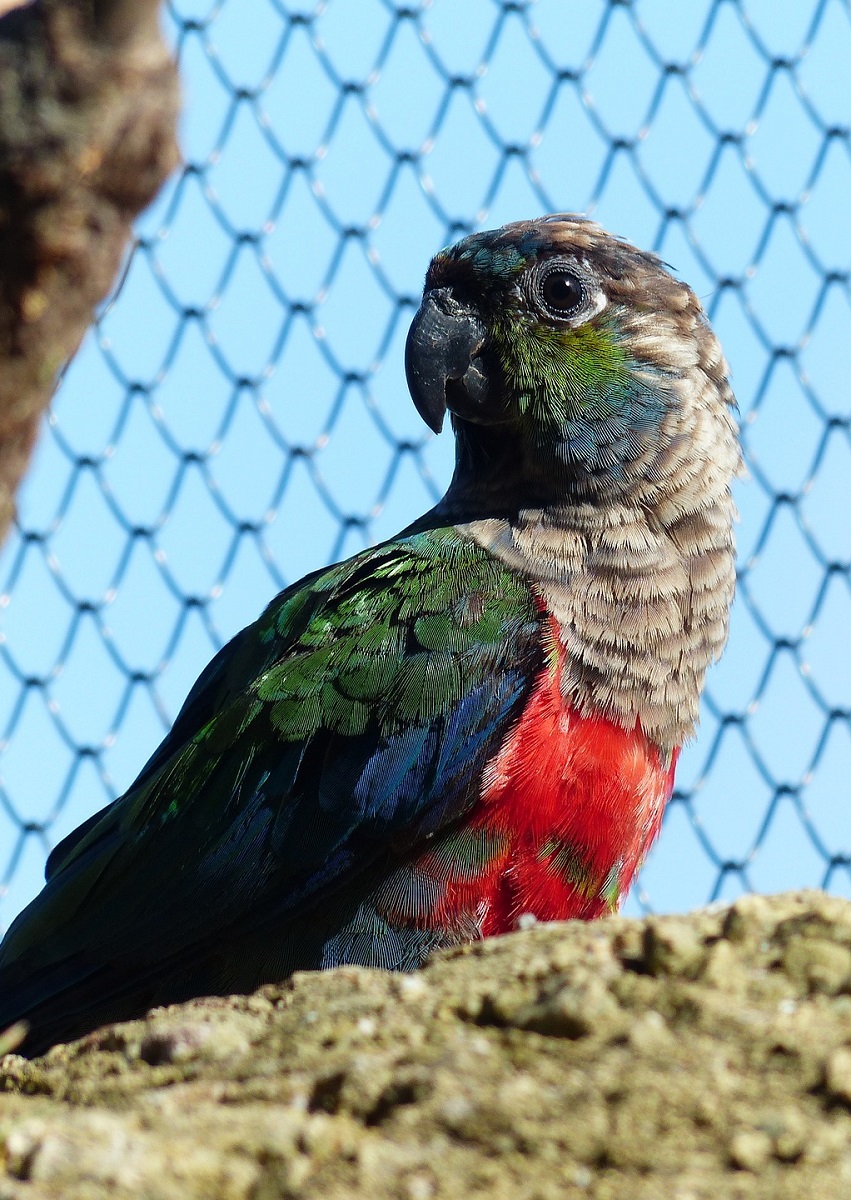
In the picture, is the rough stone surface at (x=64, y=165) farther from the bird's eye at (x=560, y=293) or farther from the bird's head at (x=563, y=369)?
the bird's eye at (x=560, y=293)

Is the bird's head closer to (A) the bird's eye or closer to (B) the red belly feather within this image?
(A) the bird's eye

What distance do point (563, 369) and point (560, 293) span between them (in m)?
0.19

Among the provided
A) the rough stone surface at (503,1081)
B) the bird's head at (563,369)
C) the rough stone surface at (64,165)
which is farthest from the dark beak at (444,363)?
the rough stone surface at (64,165)

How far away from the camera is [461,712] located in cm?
242

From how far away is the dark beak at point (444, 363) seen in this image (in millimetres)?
2869

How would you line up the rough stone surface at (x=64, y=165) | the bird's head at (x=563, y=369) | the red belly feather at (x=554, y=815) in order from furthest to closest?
the bird's head at (x=563, y=369), the red belly feather at (x=554, y=815), the rough stone surface at (x=64, y=165)

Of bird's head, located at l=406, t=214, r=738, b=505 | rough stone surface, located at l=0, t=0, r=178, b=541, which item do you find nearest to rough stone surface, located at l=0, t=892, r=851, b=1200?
rough stone surface, located at l=0, t=0, r=178, b=541

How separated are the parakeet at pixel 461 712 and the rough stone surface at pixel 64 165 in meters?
1.60

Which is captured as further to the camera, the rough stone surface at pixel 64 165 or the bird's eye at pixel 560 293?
the bird's eye at pixel 560 293

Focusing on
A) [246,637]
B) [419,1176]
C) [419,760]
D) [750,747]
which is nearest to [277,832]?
[419,760]

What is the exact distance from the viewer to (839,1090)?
1.22 meters

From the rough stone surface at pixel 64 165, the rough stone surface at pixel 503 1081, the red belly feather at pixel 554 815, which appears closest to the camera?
the rough stone surface at pixel 64 165

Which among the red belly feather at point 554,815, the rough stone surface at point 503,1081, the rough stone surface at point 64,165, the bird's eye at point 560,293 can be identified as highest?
the bird's eye at point 560,293

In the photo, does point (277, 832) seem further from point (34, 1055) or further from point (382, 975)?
point (382, 975)
